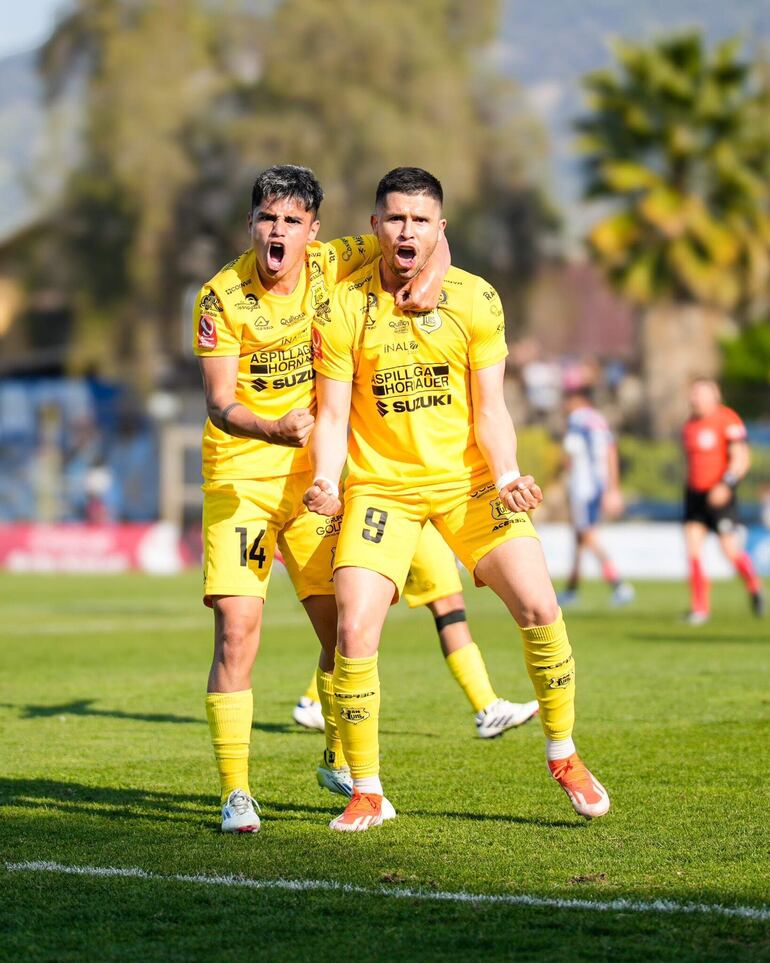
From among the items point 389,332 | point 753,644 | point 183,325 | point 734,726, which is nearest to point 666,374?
point 183,325

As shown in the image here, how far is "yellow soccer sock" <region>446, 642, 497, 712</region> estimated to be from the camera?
27.6 ft

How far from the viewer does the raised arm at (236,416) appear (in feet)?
19.6

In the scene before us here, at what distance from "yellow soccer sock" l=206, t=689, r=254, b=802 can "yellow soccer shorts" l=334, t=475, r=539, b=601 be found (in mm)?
704

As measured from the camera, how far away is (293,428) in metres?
5.96

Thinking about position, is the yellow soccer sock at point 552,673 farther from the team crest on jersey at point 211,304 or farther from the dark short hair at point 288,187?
the dark short hair at point 288,187

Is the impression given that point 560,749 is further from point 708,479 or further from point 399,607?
point 399,607

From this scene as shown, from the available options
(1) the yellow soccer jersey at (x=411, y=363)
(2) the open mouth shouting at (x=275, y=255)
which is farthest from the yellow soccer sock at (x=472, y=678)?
(2) the open mouth shouting at (x=275, y=255)

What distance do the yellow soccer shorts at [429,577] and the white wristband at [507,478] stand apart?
94.0 inches

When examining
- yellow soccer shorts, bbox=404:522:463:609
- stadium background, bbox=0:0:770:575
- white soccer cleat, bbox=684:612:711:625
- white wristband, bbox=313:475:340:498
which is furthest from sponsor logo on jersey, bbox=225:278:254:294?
stadium background, bbox=0:0:770:575

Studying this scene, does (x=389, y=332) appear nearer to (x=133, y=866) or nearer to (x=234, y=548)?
(x=234, y=548)

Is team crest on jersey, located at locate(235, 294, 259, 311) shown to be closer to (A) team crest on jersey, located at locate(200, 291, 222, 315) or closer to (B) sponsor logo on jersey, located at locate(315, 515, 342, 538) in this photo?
(A) team crest on jersey, located at locate(200, 291, 222, 315)

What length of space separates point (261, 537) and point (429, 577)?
7.65 ft

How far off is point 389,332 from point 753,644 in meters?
8.26

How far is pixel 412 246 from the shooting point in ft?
20.3
